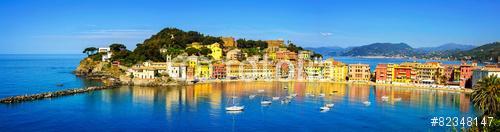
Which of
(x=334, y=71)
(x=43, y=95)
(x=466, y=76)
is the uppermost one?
(x=334, y=71)

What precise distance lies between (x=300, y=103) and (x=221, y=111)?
593 centimetres

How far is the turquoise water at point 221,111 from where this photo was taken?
22420 millimetres

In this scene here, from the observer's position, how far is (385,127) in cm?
2241

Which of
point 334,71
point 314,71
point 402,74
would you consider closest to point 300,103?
point 402,74

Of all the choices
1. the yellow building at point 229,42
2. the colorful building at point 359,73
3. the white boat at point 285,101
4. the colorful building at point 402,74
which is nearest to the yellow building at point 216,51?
the yellow building at point 229,42

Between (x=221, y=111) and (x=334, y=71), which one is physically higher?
(x=334, y=71)

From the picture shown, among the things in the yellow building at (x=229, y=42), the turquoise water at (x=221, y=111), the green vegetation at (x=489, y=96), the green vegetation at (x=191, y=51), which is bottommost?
the turquoise water at (x=221, y=111)

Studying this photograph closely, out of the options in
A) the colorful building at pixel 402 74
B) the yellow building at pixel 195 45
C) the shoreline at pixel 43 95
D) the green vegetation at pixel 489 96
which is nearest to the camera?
the green vegetation at pixel 489 96

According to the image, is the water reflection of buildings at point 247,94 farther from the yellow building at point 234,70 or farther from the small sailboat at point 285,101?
the yellow building at point 234,70

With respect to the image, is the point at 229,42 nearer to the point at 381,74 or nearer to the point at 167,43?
the point at 167,43

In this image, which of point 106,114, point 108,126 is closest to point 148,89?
point 106,114

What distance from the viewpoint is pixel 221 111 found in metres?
26.4

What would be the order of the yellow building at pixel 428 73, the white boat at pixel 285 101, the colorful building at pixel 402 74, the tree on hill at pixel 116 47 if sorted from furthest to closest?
the tree on hill at pixel 116 47 → the colorful building at pixel 402 74 → the yellow building at pixel 428 73 → the white boat at pixel 285 101

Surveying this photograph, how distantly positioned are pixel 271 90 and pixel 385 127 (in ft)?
50.8
